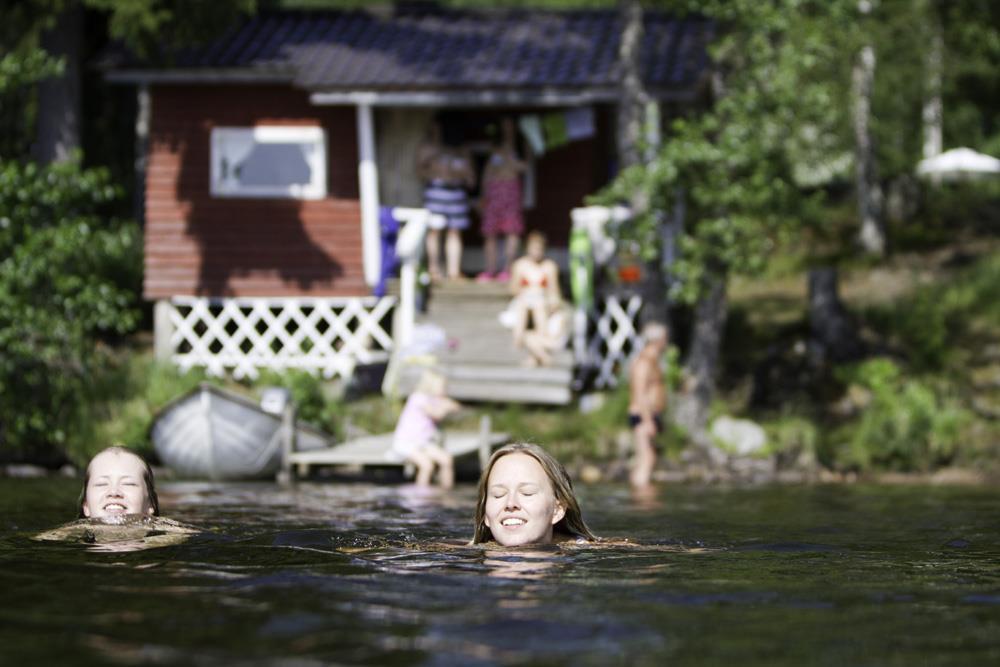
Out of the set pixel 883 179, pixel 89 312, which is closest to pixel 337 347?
pixel 89 312

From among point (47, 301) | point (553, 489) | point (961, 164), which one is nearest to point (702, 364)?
point (47, 301)

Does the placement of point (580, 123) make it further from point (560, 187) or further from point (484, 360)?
point (484, 360)

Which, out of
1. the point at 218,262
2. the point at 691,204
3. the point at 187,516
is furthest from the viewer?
the point at 218,262

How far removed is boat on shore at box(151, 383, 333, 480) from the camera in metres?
17.8

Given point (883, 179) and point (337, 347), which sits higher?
point (883, 179)

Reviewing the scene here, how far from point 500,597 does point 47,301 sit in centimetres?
1313

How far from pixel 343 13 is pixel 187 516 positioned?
14540 mm

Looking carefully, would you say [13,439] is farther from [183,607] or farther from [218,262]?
[183,607]

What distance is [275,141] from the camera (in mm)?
A: 23828

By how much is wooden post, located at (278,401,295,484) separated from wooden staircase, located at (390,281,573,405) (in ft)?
6.86

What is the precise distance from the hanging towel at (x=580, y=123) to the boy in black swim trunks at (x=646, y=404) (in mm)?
4715

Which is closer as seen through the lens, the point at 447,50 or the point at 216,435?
the point at 216,435

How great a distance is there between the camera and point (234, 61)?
2323 centimetres

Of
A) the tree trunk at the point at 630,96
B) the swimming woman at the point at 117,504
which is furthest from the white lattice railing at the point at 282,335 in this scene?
the swimming woman at the point at 117,504
